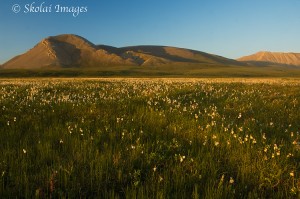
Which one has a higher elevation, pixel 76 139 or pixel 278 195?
pixel 76 139

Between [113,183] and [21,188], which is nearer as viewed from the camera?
[21,188]

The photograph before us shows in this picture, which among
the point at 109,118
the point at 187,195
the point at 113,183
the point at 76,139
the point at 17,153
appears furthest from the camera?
the point at 109,118

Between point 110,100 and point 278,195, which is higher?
point 110,100

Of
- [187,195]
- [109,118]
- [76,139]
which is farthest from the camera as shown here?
[109,118]

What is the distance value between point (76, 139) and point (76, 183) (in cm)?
150

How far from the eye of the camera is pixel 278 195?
359 cm

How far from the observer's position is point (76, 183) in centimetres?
369

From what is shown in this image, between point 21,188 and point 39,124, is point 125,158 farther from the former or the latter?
point 39,124

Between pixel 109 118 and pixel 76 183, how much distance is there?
141 inches

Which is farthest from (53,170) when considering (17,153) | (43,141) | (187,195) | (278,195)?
(278,195)

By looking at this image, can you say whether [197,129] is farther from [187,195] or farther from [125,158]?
[187,195]

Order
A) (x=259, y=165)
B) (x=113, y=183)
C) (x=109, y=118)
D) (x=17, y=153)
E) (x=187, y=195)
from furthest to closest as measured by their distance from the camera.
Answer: (x=109, y=118) → (x=17, y=153) → (x=259, y=165) → (x=113, y=183) → (x=187, y=195)

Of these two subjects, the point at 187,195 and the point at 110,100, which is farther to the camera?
the point at 110,100

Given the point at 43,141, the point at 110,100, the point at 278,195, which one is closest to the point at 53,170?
the point at 43,141
